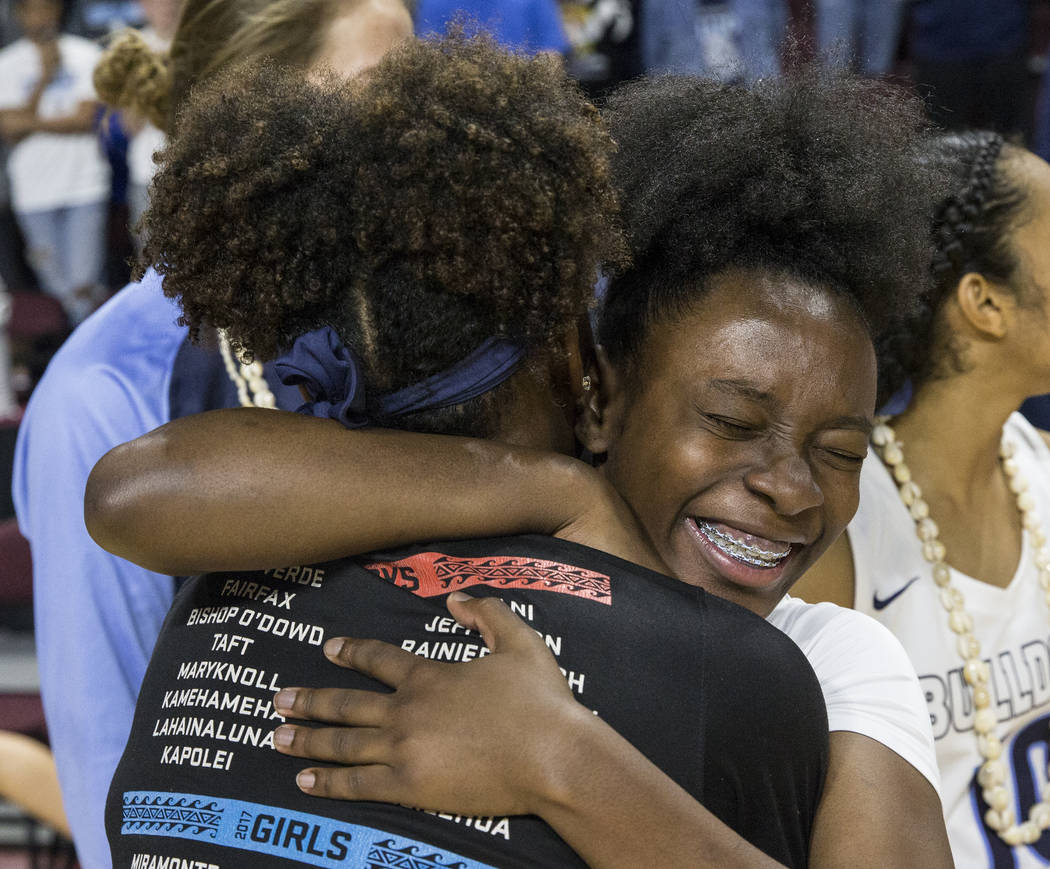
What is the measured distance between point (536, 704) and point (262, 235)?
1.72 feet

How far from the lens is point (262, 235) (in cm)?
120

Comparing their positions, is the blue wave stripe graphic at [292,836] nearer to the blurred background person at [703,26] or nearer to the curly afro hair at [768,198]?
the curly afro hair at [768,198]

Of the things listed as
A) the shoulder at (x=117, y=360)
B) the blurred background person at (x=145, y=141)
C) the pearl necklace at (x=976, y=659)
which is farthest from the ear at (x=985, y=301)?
the blurred background person at (x=145, y=141)

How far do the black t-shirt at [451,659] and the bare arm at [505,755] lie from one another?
0.06 feet

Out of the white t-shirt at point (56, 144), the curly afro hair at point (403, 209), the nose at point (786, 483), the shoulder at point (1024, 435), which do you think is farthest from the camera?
the white t-shirt at point (56, 144)

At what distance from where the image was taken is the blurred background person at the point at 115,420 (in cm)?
185

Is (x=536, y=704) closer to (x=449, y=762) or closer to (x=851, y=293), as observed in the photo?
(x=449, y=762)

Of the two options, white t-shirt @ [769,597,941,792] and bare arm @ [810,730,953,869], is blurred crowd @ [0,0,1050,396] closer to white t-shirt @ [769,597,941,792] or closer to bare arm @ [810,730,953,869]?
white t-shirt @ [769,597,941,792]

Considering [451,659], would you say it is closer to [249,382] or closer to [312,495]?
[312,495]

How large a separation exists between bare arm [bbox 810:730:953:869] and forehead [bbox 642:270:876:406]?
1.33 ft

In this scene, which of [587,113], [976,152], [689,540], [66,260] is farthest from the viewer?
[66,260]

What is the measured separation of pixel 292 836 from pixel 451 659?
0.21 meters

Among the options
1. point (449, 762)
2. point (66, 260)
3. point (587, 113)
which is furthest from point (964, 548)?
point (66, 260)

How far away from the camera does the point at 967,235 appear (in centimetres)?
217
